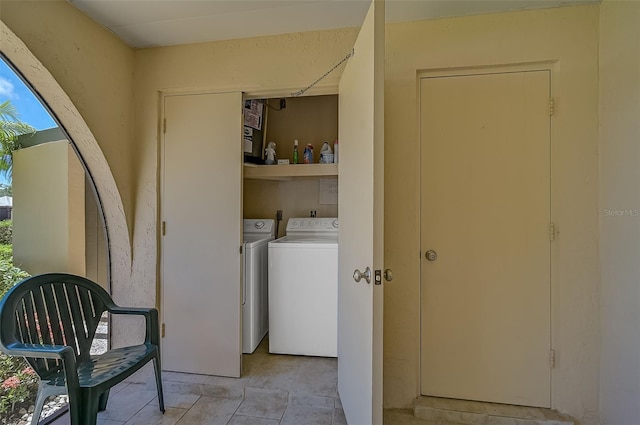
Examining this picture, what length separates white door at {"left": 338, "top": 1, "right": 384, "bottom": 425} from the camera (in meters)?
1.13

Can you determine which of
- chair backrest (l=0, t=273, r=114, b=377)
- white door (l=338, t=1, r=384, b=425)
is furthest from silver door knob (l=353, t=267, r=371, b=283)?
chair backrest (l=0, t=273, r=114, b=377)

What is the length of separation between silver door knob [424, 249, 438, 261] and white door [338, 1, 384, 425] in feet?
1.69

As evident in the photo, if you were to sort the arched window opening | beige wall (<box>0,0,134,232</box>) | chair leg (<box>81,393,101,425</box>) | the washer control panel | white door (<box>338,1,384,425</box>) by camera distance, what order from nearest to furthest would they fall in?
white door (<box>338,1,384,425</box>)
chair leg (<box>81,393,101,425</box>)
beige wall (<box>0,0,134,232</box>)
the arched window opening
the washer control panel

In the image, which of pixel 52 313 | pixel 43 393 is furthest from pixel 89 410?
pixel 52 313

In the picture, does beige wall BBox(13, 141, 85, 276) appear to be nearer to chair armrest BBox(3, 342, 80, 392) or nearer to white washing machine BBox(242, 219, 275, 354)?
chair armrest BBox(3, 342, 80, 392)

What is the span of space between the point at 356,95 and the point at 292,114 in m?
1.41

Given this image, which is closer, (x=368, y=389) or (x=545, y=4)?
(x=368, y=389)

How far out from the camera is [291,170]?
2.16m

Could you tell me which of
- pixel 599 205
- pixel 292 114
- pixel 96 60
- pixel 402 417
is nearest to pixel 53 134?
pixel 96 60

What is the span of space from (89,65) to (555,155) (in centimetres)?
277

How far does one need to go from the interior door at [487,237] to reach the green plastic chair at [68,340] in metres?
1.68

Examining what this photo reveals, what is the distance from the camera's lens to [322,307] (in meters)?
2.14

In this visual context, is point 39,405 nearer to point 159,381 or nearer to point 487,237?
point 159,381

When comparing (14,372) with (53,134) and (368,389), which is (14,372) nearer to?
(53,134)
